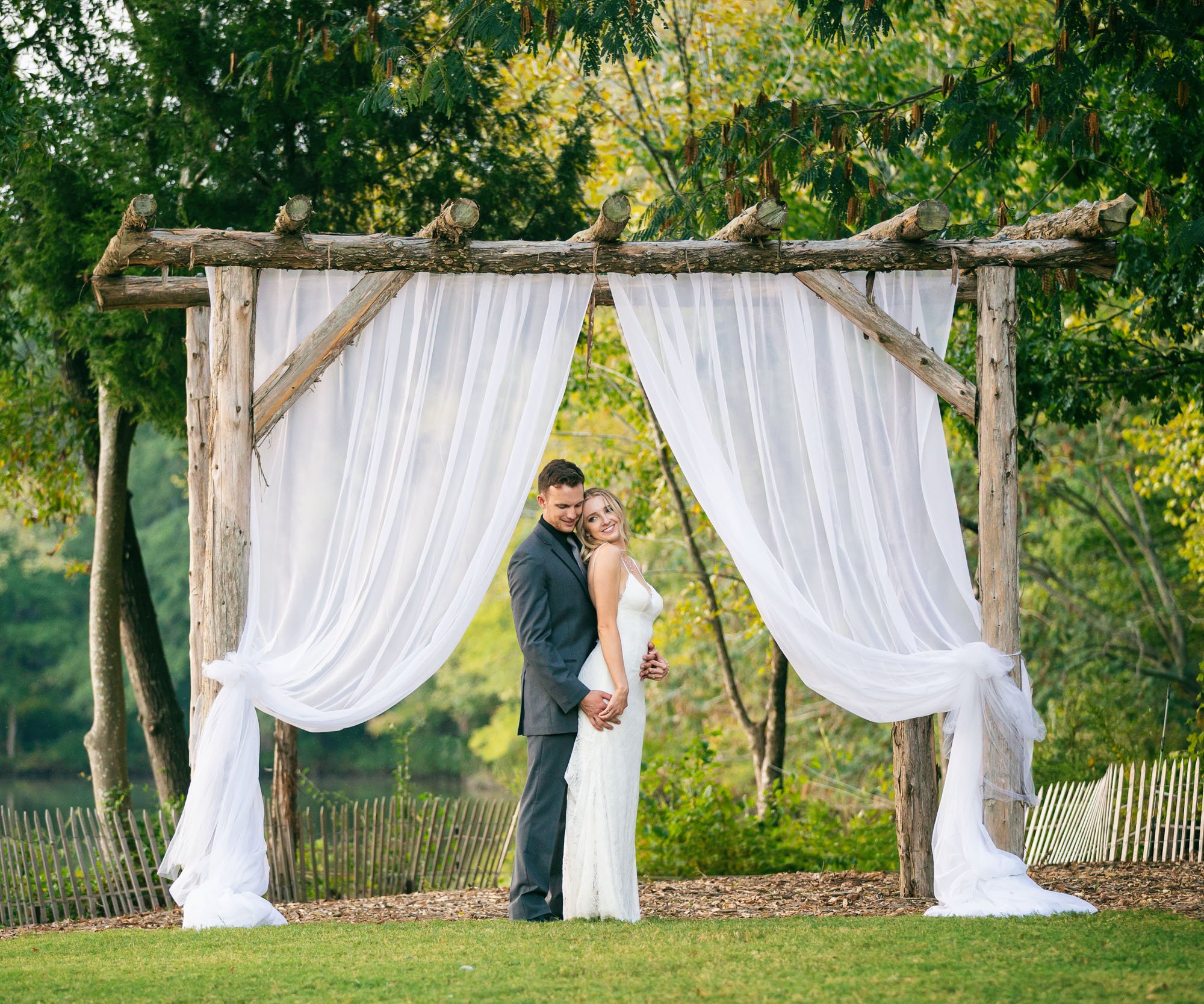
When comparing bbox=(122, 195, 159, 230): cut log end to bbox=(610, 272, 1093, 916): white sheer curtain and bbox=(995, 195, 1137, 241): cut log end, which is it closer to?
bbox=(610, 272, 1093, 916): white sheer curtain

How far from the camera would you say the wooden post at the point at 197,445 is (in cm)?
546

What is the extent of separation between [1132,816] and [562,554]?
5011 mm

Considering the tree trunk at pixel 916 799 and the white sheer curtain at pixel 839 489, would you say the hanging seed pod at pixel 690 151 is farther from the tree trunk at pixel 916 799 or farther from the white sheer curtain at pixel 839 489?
the tree trunk at pixel 916 799

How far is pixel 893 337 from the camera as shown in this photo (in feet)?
17.2

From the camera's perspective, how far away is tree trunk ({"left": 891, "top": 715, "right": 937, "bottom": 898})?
18.9 feet

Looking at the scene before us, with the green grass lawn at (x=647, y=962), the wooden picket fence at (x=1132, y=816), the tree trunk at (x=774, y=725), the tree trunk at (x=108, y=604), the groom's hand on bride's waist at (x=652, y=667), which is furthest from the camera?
the tree trunk at (x=774, y=725)

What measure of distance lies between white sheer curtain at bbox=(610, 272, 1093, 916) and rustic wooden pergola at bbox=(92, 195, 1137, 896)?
98 millimetres

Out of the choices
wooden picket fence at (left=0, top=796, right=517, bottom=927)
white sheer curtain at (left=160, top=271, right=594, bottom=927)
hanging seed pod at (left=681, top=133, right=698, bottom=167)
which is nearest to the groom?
white sheer curtain at (left=160, top=271, right=594, bottom=927)

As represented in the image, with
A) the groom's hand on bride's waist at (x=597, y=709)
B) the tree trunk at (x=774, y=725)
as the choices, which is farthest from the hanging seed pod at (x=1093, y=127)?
the tree trunk at (x=774, y=725)

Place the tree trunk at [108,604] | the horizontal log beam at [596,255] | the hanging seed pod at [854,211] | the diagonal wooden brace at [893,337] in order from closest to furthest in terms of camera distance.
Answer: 1. the horizontal log beam at [596,255]
2. the diagonal wooden brace at [893,337]
3. the hanging seed pod at [854,211]
4. the tree trunk at [108,604]

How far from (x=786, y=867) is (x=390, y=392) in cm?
428

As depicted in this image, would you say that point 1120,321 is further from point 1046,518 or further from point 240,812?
point 240,812

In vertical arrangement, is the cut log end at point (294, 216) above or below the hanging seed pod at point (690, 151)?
below

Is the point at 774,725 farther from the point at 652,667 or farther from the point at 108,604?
the point at 652,667
